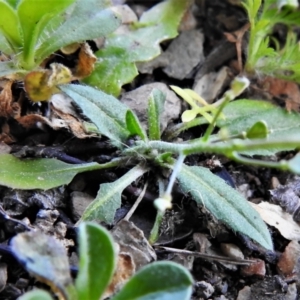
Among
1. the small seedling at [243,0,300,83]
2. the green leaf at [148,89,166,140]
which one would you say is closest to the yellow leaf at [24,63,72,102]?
the green leaf at [148,89,166,140]

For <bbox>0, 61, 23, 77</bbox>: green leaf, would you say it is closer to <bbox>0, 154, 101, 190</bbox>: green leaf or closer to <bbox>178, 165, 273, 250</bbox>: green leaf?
<bbox>0, 154, 101, 190</bbox>: green leaf

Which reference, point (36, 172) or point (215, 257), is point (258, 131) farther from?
point (36, 172)

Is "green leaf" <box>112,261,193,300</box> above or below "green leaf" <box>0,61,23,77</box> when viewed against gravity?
below

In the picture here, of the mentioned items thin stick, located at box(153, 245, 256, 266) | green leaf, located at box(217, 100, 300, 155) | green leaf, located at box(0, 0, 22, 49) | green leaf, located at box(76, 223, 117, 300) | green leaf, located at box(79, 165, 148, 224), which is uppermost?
green leaf, located at box(0, 0, 22, 49)

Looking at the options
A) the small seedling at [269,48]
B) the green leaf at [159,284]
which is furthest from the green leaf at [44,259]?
the small seedling at [269,48]

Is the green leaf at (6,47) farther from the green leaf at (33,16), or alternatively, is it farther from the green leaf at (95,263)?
the green leaf at (95,263)
